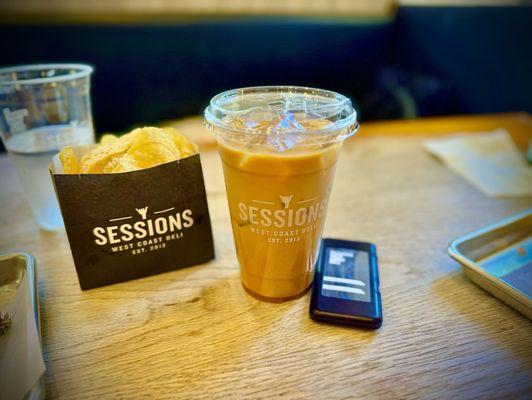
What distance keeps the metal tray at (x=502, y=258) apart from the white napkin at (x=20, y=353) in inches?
27.3

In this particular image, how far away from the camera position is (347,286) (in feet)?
2.10

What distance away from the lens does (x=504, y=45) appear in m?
1.82

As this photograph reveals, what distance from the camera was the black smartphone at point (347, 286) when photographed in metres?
0.59

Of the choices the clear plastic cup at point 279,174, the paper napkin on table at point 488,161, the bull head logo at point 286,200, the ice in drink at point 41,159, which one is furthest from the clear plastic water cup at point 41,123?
the paper napkin on table at point 488,161

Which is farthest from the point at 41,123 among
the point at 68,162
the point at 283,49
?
the point at 283,49

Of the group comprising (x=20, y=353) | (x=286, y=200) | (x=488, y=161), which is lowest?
(x=488, y=161)

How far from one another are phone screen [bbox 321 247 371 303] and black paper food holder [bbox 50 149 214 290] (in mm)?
245

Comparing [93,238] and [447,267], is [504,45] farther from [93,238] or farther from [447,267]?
[93,238]

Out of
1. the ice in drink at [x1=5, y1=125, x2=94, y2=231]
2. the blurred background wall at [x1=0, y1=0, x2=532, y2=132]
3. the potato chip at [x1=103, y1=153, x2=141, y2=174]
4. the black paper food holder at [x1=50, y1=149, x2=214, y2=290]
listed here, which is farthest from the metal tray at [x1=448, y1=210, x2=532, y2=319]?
the blurred background wall at [x1=0, y1=0, x2=532, y2=132]

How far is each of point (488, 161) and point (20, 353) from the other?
1.32m

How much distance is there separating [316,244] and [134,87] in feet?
6.02

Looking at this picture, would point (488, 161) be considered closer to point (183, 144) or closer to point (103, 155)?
point (183, 144)

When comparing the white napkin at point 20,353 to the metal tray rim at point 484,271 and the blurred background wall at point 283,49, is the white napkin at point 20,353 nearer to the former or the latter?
the metal tray rim at point 484,271

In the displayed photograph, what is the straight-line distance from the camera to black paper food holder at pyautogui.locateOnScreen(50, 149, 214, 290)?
0.60 metres
